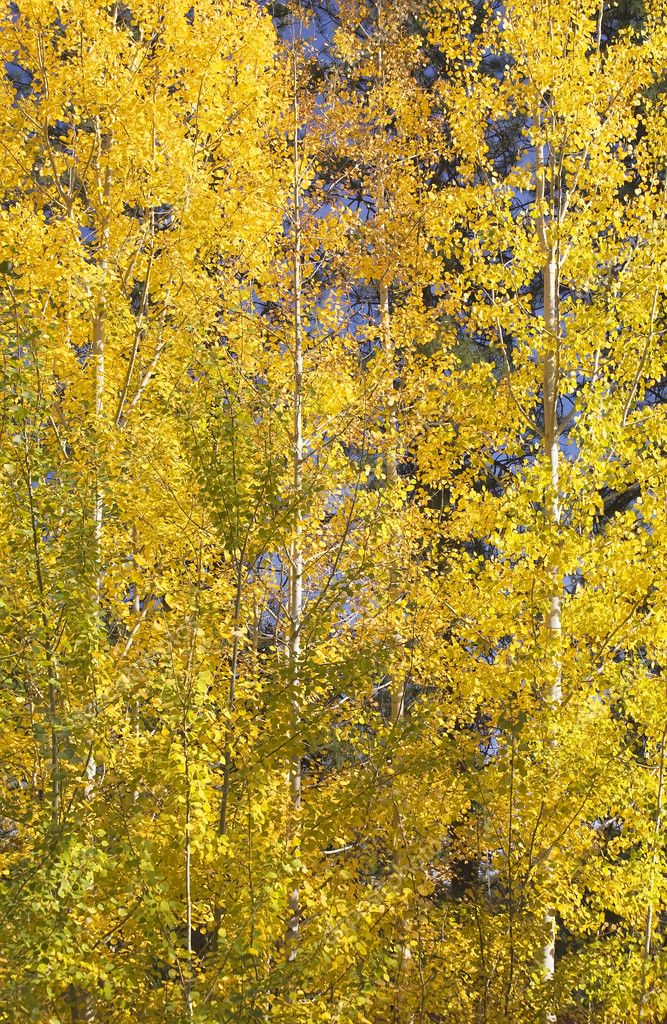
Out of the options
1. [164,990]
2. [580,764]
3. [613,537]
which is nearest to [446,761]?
[580,764]

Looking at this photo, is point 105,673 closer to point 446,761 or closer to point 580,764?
point 446,761

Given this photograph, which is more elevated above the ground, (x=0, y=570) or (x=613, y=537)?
(x=613, y=537)

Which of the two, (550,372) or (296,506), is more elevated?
(550,372)

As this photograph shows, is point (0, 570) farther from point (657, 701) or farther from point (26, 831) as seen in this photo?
point (657, 701)

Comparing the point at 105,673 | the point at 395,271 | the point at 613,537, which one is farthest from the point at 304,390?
the point at 395,271

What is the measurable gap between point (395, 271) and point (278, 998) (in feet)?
26.8

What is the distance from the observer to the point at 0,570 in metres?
4.60

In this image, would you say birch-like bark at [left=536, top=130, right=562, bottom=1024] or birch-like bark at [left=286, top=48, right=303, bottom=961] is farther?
birch-like bark at [left=536, top=130, right=562, bottom=1024]

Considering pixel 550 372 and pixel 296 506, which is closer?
pixel 296 506

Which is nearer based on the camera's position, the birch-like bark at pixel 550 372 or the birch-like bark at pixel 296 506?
the birch-like bark at pixel 296 506

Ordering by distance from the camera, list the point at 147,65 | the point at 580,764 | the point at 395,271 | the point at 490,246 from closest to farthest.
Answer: the point at 580,764 < the point at 490,246 < the point at 147,65 < the point at 395,271

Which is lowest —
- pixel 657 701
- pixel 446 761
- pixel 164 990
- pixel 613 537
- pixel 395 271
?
pixel 164 990

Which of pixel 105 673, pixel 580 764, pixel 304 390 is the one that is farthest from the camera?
pixel 304 390

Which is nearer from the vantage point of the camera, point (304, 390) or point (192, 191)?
point (304, 390)
